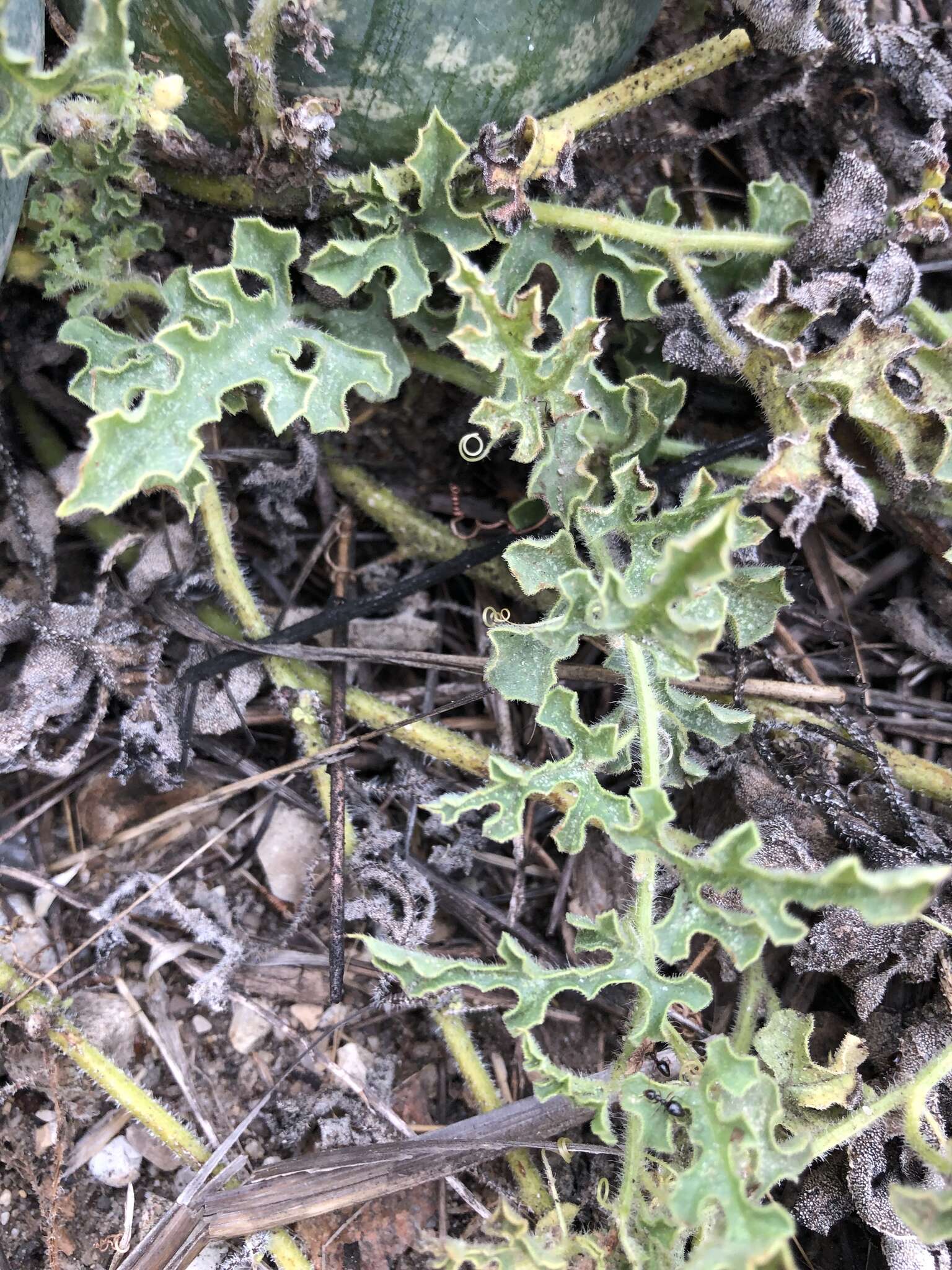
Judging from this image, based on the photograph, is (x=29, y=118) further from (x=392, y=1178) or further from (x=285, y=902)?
(x=392, y=1178)

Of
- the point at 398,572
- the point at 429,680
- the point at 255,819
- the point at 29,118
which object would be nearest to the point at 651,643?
the point at 429,680

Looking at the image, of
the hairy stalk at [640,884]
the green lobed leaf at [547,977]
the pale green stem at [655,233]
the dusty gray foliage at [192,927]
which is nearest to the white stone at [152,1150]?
the dusty gray foliage at [192,927]

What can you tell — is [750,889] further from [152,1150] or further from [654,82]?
[654,82]

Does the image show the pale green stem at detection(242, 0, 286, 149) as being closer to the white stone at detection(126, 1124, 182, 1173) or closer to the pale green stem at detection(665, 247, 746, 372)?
the pale green stem at detection(665, 247, 746, 372)

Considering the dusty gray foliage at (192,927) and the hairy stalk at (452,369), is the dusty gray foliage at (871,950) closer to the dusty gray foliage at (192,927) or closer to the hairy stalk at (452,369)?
the dusty gray foliage at (192,927)

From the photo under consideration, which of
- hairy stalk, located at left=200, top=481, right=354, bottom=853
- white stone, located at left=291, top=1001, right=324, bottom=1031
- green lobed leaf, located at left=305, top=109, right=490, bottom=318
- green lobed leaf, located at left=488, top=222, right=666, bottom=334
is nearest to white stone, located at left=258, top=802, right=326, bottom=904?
hairy stalk, located at left=200, top=481, right=354, bottom=853

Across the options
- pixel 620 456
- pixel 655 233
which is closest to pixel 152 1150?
pixel 620 456
